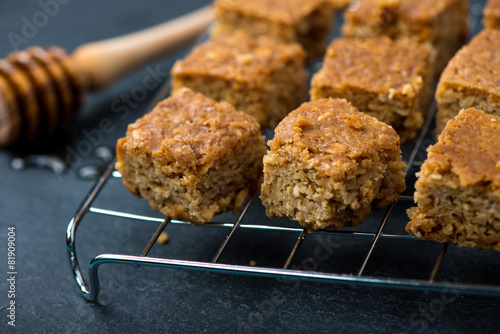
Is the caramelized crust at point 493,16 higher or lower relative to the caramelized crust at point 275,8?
lower

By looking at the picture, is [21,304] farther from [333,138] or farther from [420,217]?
[420,217]

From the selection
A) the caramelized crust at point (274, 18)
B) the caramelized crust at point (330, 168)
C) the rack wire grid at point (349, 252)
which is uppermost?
the caramelized crust at point (274, 18)

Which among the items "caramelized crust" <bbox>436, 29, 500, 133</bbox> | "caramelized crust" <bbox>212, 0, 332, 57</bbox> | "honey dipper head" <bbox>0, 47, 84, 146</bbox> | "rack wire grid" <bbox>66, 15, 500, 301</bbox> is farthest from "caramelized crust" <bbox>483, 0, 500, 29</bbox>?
"honey dipper head" <bbox>0, 47, 84, 146</bbox>

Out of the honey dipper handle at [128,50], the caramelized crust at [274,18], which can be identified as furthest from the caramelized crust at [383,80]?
the honey dipper handle at [128,50]

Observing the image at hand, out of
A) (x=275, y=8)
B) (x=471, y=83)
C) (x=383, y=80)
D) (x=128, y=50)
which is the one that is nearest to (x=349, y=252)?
(x=383, y=80)

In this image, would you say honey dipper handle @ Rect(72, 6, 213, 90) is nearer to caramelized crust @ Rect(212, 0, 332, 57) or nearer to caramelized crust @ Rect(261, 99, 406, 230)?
caramelized crust @ Rect(212, 0, 332, 57)

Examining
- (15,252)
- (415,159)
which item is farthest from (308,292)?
(15,252)

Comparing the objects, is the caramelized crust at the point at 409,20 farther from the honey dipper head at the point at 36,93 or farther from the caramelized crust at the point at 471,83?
the honey dipper head at the point at 36,93

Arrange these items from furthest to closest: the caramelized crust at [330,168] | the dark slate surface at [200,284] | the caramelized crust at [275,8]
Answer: the caramelized crust at [275,8], the dark slate surface at [200,284], the caramelized crust at [330,168]
